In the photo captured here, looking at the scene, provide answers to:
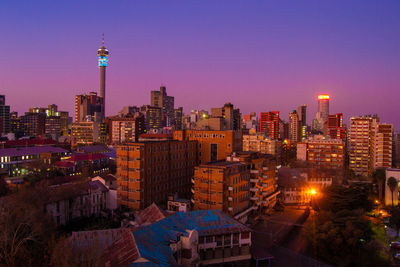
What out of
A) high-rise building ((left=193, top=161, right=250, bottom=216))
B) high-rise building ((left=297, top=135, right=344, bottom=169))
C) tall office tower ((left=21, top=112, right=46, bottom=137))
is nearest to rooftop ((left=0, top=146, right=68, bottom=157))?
high-rise building ((left=193, top=161, right=250, bottom=216))

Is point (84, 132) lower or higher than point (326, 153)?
higher

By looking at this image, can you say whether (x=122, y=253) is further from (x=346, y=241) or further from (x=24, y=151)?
(x=24, y=151)

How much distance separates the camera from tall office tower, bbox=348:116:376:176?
7369 cm

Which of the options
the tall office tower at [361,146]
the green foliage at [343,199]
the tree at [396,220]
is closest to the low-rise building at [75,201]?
the green foliage at [343,199]

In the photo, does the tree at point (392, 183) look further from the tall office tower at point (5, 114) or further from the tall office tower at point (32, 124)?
the tall office tower at point (5, 114)

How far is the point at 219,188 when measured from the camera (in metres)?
30.9

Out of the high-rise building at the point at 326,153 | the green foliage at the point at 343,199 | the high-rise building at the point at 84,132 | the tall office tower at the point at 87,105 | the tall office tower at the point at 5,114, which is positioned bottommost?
the green foliage at the point at 343,199

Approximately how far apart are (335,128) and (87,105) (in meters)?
123

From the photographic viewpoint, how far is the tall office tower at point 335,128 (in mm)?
125062

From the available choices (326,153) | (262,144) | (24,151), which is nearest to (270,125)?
(262,144)

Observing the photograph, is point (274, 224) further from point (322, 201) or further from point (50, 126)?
point (50, 126)

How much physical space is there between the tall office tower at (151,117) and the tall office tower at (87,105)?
102 feet

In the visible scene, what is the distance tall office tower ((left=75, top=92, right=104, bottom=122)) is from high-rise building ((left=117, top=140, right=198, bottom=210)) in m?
140

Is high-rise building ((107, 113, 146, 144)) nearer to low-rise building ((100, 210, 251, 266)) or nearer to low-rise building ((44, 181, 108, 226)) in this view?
low-rise building ((44, 181, 108, 226))
